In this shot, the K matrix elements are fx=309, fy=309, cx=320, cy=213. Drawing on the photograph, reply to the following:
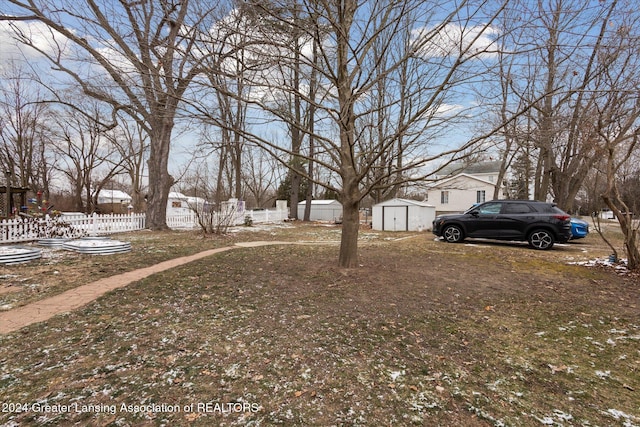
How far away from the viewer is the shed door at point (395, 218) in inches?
619

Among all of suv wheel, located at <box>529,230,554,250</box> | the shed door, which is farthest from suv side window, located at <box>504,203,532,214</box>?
the shed door

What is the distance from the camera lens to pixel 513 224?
9578mm

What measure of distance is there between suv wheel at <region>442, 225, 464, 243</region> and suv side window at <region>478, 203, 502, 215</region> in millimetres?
913

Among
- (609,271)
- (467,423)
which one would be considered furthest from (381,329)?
(609,271)

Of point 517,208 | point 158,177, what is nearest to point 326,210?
point 158,177

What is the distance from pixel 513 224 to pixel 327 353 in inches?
357

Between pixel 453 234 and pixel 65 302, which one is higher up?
pixel 453 234

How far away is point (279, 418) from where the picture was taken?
1.96 metres

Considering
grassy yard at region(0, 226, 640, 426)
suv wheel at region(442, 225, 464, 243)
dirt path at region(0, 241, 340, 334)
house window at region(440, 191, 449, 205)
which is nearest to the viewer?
grassy yard at region(0, 226, 640, 426)

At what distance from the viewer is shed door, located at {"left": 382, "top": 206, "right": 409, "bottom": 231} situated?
51.6 ft

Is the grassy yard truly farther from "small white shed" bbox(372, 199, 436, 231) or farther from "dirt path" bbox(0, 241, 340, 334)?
"small white shed" bbox(372, 199, 436, 231)

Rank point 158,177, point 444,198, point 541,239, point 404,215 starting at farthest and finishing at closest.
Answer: point 444,198
point 404,215
point 158,177
point 541,239

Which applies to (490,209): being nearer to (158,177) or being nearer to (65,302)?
(65,302)

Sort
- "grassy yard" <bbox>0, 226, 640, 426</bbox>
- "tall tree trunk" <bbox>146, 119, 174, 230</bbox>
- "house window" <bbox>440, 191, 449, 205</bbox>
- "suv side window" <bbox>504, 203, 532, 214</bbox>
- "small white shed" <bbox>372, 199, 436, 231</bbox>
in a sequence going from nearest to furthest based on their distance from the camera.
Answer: "grassy yard" <bbox>0, 226, 640, 426</bbox> < "suv side window" <bbox>504, 203, 532, 214</bbox> < "tall tree trunk" <bbox>146, 119, 174, 230</bbox> < "small white shed" <bbox>372, 199, 436, 231</bbox> < "house window" <bbox>440, 191, 449, 205</bbox>
